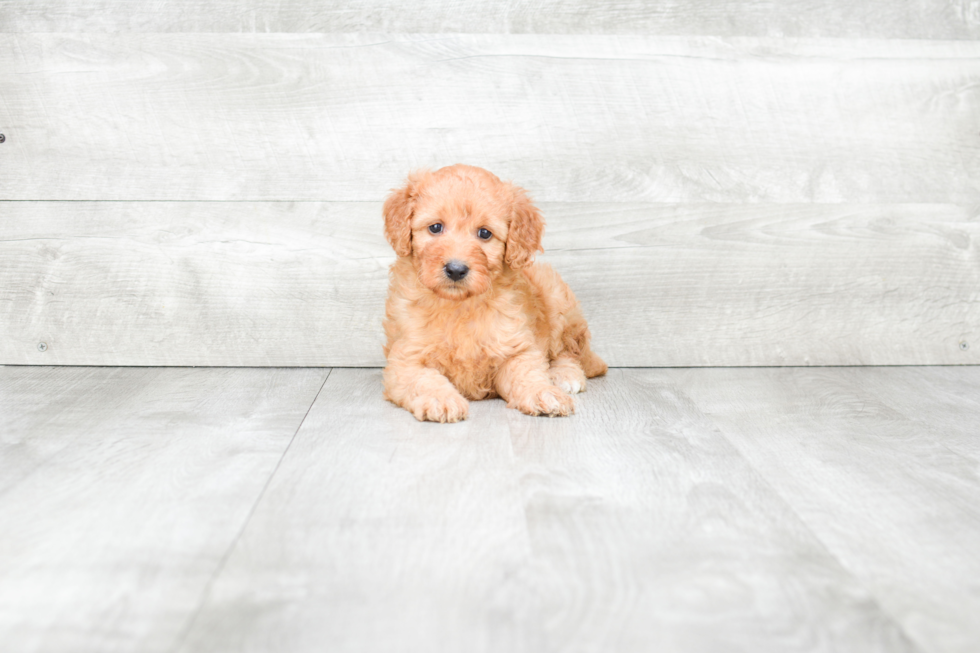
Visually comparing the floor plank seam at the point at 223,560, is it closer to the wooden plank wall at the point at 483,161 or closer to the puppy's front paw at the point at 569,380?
the puppy's front paw at the point at 569,380

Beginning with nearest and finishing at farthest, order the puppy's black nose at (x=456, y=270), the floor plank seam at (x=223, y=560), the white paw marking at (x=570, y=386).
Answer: the floor plank seam at (x=223, y=560)
the puppy's black nose at (x=456, y=270)
the white paw marking at (x=570, y=386)

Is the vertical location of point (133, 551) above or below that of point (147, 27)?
below

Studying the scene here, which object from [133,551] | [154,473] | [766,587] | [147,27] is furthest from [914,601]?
[147,27]

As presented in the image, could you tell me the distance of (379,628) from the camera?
4.02 ft

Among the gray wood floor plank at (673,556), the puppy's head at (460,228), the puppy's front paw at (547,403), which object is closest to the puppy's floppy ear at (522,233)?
the puppy's head at (460,228)

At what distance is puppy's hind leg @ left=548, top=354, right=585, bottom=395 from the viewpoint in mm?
2641

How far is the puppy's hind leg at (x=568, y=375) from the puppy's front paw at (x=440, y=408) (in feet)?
1.46

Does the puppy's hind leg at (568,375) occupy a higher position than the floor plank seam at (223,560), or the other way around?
the floor plank seam at (223,560)

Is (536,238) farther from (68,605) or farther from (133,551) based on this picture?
(68,605)

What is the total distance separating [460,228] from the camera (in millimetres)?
2324

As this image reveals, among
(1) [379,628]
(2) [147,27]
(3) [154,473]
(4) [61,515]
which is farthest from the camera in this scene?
(2) [147,27]

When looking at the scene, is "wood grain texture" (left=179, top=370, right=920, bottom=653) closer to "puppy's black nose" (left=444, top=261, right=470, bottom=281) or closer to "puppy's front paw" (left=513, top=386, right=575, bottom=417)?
"puppy's front paw" (left=513, top=386, right=575, bottom=417)

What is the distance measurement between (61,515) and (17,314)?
66.6 inches

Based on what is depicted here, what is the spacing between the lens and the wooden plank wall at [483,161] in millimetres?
2906
